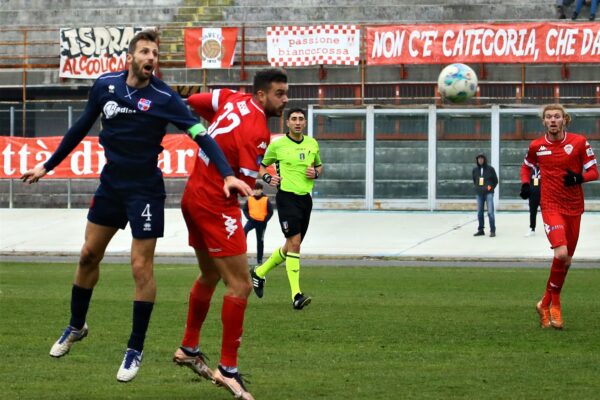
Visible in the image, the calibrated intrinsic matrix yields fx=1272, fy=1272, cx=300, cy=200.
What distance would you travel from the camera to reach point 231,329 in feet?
29.5

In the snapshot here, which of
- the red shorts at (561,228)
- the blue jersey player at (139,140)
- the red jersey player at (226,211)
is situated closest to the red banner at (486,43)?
the red shorts at (561,228)

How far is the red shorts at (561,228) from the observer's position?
13.3 meters

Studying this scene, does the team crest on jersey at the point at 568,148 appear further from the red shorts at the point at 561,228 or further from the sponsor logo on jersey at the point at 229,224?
the sponsor logo on jersey at the point at 229,224

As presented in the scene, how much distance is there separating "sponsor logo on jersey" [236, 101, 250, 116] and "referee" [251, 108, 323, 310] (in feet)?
21.2

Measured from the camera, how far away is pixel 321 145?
36.8 meters

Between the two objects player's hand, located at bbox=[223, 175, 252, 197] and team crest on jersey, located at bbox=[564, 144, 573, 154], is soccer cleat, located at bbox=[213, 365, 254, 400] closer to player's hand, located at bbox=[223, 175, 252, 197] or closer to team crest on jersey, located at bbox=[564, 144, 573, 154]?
player's hand, located at bbox=[223, 175, 252, 197]

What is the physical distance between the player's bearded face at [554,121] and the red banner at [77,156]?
2231 cm

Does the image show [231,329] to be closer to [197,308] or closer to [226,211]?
[197,308]

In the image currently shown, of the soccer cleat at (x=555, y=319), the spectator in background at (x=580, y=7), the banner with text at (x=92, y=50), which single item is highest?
the spectator in background at (x=580, y=7)

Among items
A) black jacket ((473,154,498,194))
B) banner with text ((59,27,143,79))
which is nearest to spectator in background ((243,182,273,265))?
black jacket ((473,154,498,194))

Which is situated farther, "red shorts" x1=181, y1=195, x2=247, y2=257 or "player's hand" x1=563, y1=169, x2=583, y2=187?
→ "player's hand" x1=563, y1=169, x2=583, y2=187

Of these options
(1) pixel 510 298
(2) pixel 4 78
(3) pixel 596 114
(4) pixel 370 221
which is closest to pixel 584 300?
(1) pixel 510 298

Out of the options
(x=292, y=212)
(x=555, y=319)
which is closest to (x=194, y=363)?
(x=555, y=319)

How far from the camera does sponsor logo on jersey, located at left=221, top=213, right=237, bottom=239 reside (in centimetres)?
912
